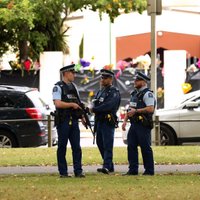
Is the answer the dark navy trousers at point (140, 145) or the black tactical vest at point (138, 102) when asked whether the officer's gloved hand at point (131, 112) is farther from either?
the dark navy trousers at point (140, 145)

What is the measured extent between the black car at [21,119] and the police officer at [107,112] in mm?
5643

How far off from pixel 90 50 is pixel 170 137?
1628 cm

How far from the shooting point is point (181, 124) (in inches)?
811

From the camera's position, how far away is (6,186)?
11.7 m

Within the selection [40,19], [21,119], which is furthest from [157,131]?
[40,19]

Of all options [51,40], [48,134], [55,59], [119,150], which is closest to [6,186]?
[119,150]

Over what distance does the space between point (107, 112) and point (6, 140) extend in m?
6.48

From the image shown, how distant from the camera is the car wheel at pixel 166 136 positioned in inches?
812

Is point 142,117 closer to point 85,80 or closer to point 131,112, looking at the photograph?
point 131,112

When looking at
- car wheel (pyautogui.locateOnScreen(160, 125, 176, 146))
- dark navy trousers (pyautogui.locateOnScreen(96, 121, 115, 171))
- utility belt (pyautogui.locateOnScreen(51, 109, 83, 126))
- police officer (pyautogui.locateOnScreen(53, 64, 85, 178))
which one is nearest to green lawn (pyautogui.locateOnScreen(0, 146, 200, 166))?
dark navy trousers (pyautogui.locateOnScreen(96, 121, 115, 171))

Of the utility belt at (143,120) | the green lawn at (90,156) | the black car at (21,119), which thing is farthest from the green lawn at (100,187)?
the black car at (21,119)

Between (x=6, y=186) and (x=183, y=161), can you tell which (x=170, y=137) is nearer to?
(x=183, y=161)

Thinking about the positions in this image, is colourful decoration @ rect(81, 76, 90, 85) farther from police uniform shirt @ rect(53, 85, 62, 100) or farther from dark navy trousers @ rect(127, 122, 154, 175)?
police uniform shirt @ rect(53, 85, 62, 100)

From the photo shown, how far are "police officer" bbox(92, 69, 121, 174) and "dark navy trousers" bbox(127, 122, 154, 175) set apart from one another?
17.5 inches
